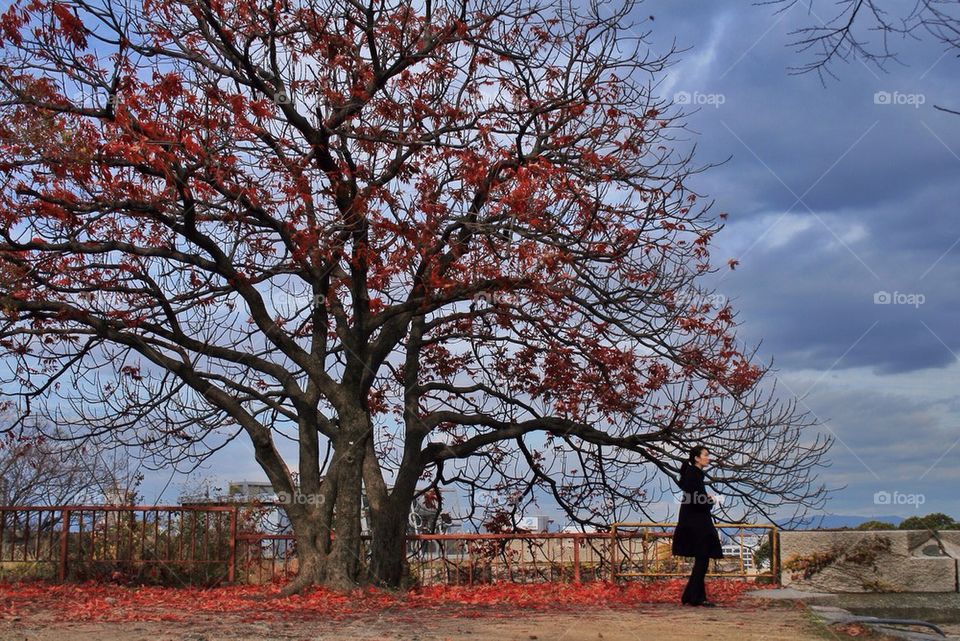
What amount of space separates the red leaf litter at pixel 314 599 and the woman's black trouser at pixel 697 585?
62cm

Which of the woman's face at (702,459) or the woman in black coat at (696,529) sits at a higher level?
the woman's face at (702,459)

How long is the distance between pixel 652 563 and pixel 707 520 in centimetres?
587

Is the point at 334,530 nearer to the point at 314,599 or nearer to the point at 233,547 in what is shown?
the point at 314,599

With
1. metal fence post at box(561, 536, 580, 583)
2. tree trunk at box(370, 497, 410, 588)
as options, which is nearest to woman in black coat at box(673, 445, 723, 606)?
metal fence post at box(561, 536, 580, 583)

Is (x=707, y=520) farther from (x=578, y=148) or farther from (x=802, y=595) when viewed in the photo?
(x=578, y=148)

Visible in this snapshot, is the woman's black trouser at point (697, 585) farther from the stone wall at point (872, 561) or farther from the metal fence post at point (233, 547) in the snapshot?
the metal fence post at point (233, 547)

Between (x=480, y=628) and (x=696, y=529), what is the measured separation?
10.7 feet

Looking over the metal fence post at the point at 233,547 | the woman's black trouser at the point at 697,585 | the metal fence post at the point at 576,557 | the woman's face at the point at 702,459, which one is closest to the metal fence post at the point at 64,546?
the metal fence post at the point at 233,547

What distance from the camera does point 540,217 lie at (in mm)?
14125

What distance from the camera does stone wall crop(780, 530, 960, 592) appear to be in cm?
1330

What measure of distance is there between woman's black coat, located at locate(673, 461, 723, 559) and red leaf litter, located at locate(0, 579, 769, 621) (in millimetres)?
1212

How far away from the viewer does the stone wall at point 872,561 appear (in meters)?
13.3

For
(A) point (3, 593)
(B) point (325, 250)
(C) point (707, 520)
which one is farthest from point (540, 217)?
(A) point (3, 593)

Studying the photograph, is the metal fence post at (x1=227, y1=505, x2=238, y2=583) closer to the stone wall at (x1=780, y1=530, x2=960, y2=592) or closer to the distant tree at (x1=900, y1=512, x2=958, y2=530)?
the stone wall at (x1=780, y1=530, x2=960, y2=592)
